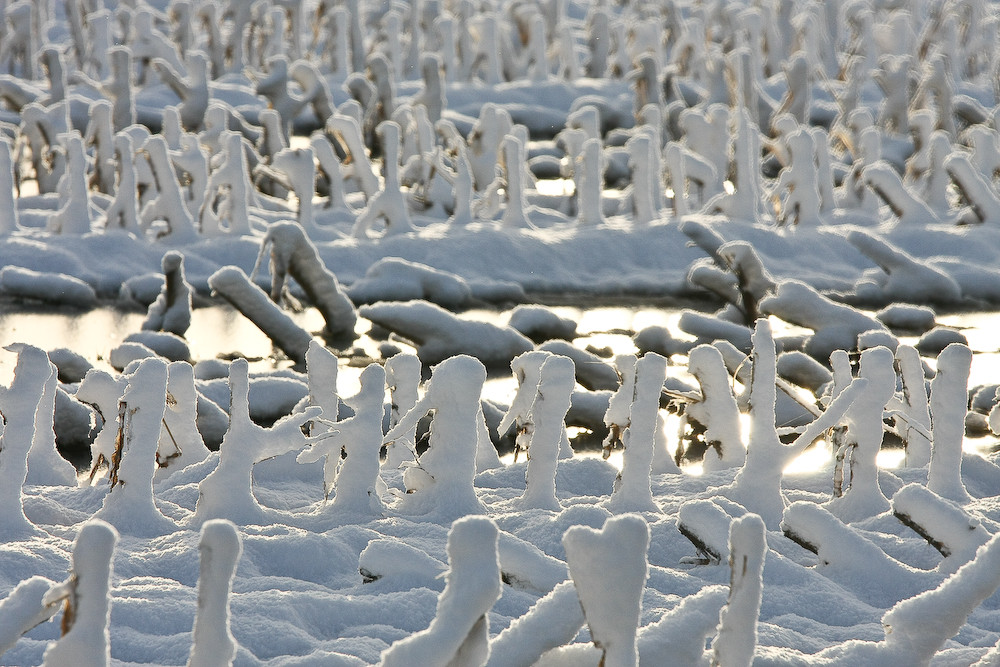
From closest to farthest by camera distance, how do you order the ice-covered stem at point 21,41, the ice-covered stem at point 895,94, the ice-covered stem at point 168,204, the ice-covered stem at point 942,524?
the ice-covered stem at point 942,524 → the ice-covered stem at point 168,204 → the ice-covered stem at point 895,94 → the ice-covered stem at point 21,41

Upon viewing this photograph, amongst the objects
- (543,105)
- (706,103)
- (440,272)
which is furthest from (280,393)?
(543,105)

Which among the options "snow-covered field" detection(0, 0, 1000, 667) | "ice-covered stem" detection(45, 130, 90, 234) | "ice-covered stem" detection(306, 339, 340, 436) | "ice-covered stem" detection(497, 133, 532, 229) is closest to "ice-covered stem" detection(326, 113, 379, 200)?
"snow-covered field" detection(0, 0, 1000, 667)

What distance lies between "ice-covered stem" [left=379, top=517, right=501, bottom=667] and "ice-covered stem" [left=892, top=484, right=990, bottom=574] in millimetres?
1738

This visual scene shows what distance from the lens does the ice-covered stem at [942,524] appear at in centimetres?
385

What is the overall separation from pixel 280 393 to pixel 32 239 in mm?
4399

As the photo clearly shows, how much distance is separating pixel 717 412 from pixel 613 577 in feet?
9.25

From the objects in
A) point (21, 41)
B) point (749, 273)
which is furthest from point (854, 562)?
point (21, 41)

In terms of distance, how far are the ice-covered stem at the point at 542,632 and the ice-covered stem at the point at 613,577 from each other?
0.22m

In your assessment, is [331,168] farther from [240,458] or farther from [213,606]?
[213,606]

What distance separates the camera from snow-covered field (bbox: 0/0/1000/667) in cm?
319

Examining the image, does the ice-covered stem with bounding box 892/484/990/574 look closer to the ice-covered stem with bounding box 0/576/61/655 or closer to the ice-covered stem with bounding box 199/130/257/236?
the ice-covered stem with bounding box 0/576/61/655

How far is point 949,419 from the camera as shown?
15.1ft

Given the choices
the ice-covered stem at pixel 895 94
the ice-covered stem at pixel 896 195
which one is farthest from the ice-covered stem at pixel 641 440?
the ice-covered stem at pixel 895 94

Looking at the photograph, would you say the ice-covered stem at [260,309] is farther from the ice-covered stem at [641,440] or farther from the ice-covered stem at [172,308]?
the ice-covered stem at [641,440]
